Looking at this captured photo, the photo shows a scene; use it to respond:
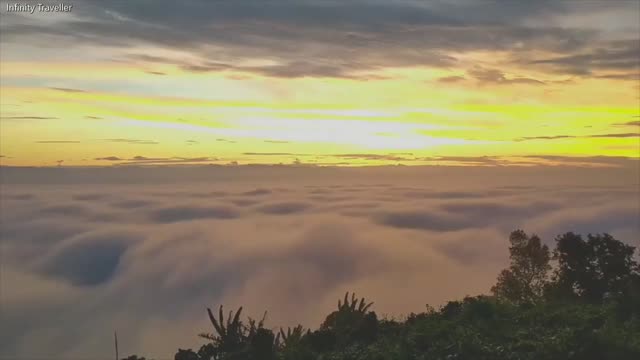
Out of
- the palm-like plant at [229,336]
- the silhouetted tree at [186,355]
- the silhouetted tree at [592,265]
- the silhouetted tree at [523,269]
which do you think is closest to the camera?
the silhouetted tree at [186,355]

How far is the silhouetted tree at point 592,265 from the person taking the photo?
1246 inches

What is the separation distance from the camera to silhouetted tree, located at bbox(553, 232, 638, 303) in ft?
104

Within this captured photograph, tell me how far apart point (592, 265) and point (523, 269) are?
11.0m

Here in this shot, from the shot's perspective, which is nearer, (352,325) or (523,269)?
(352,325)

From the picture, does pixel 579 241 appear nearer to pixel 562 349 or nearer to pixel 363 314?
pixel 363 314

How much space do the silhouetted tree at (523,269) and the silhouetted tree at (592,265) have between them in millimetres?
7978

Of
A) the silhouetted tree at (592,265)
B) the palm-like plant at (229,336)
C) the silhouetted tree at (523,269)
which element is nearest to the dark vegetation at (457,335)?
the palm-like plant at (229,336)

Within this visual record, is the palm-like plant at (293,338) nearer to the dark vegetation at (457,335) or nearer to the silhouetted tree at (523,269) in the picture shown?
the dark vegetation at (457,335)

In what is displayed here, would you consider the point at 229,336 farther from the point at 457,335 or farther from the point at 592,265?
the point at 592,265

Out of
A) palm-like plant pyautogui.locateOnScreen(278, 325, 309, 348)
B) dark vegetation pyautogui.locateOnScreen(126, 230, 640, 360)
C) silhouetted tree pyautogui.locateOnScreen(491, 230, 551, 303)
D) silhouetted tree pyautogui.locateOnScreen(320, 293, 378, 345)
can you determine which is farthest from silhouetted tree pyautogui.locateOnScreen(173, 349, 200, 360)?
silhouetted tree pyautogui.locateOnScreen(491, 230, 551, 303)

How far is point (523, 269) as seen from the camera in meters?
43.9

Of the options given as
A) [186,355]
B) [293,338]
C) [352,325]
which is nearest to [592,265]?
[352,325]

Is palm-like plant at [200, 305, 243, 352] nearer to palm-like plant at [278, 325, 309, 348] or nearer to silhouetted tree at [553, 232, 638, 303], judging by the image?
palm-like plant at [278, 325, 309, 348]

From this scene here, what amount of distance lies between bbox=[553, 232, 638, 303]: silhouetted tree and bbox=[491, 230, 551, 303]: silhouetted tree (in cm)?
798
